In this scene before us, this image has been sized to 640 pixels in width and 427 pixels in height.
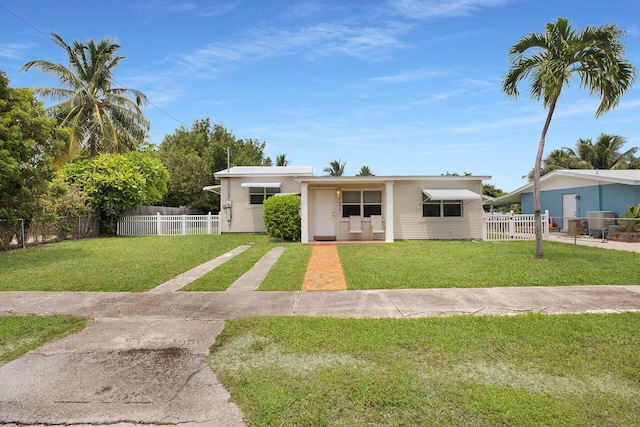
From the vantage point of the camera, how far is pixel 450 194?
45.7ft

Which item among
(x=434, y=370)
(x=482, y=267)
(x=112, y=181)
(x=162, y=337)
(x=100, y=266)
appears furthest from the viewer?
(x=112, y=181)

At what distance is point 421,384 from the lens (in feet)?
9.48

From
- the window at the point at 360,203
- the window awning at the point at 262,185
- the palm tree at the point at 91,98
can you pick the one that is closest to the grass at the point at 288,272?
the window at the point at 360,203

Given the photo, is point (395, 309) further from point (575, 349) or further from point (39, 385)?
point (39, 385)

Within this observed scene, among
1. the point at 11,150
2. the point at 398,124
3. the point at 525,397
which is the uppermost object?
the point at 398,124

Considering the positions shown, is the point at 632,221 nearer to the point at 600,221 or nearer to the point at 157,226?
the point at 600,221

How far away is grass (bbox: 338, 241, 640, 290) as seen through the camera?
264 inches

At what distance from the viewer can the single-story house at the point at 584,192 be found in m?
16.4

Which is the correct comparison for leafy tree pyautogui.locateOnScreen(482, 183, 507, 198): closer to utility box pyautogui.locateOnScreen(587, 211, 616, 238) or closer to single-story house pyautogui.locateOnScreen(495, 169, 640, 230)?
single-story house pyautogui.locateOnScreen(495, 169, 640, 230)

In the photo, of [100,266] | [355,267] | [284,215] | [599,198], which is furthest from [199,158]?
[599,198]

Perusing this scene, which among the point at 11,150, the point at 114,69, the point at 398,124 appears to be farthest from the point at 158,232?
the point at 398,124

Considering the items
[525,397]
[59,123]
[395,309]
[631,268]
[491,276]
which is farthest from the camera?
[59,123]

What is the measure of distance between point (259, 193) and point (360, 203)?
19.7 ft

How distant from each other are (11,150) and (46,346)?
Result: 909 centimetres
